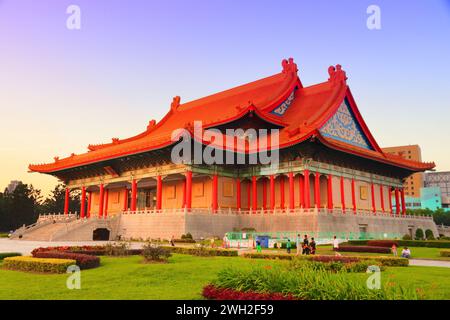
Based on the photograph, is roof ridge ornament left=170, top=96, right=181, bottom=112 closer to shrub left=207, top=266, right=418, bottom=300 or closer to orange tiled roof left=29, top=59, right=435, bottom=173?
orange tiled roof left=29, top=59, right=435, bottom=173

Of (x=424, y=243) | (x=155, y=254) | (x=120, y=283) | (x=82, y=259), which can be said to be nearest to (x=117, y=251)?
(x=155, y=254)

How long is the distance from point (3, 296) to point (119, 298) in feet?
8.73

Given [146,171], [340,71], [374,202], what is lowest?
[374,202]

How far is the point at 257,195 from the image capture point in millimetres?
37094

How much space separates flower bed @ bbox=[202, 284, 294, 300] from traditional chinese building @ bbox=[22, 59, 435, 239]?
21.9 metres

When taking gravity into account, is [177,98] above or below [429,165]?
above

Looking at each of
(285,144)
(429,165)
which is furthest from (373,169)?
(285,144)

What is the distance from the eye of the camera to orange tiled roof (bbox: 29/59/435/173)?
3488 centimetres

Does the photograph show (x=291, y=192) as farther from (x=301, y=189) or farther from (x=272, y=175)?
(x=272, y=175)

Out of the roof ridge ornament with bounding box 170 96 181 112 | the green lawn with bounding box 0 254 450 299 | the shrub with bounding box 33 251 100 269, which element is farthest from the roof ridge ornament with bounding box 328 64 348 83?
the shrub with bounding box 33 251 100 269

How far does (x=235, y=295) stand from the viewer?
7883 millimetres

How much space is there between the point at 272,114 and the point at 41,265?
29.7 metres
